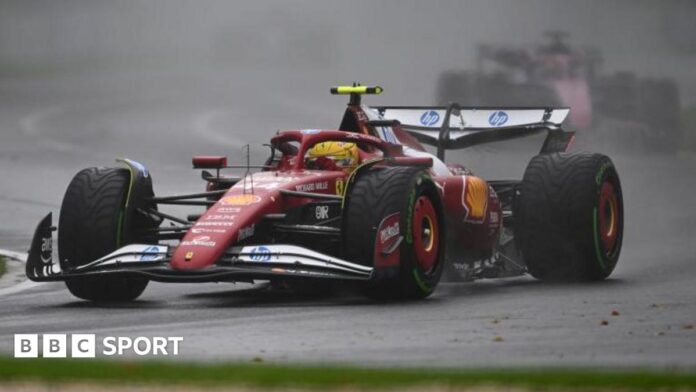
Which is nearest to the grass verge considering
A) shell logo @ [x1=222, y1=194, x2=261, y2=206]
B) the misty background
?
shell logo @ [x1=222, y1=194, x2=261, y2=206]

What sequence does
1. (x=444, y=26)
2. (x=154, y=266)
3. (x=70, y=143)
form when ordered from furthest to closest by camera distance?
(x=70, y=143) < (x=444, y=26) < (x=154, y=266)

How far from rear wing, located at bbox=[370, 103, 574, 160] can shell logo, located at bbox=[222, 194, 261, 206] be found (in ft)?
12.6

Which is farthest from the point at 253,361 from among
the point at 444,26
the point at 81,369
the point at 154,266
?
the point at 444,26

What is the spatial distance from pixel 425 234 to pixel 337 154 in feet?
4.38

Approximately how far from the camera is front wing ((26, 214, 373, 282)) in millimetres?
13102

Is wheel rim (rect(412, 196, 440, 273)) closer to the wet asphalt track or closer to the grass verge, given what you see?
the wet asphalt track

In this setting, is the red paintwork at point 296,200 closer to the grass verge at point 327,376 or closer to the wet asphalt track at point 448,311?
the wet asphalt track at point 448,311

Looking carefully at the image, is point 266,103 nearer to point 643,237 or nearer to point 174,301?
point 643,237

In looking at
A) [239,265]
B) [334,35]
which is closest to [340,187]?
[239,265]

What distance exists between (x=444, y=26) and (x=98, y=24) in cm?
772

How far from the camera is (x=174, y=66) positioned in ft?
106

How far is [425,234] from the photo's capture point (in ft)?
46.3

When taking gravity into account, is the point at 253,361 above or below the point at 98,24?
below

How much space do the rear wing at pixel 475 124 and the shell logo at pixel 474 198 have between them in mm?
1965
